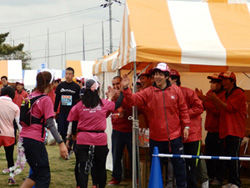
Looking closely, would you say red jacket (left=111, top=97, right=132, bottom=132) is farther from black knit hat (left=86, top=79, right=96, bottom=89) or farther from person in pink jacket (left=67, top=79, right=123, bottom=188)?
black knit hat (left=86, top=79, right=96, bottom=89)

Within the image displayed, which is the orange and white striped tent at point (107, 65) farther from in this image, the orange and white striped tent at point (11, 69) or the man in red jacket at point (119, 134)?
the orange and white striped tent at point (11, 69)

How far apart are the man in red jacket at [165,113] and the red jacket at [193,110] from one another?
53 centimetres

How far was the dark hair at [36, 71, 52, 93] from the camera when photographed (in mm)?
5906

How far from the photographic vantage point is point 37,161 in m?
5.79

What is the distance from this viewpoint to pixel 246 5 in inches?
313

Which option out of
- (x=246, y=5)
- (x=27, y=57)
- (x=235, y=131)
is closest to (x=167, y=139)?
(x=235, y=131)

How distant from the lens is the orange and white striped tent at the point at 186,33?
260 inches

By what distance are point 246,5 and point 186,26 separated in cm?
134

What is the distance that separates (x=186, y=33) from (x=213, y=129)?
7.27ft

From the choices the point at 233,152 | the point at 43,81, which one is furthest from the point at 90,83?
the point at 233,152

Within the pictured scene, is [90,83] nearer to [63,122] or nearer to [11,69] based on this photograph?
[63,122]

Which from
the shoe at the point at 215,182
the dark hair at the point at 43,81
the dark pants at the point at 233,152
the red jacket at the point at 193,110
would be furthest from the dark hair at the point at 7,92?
the shoe at the point at 215,182

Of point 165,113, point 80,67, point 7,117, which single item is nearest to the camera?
point 165,113

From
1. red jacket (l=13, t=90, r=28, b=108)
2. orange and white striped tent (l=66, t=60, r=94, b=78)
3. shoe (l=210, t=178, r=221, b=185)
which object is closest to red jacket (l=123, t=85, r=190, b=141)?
shoe (l=210, t=178, r=221, b=185)
